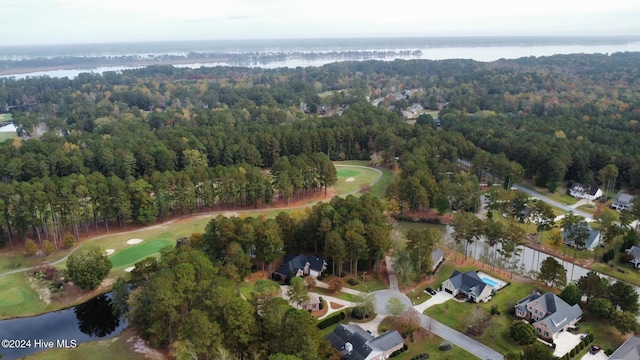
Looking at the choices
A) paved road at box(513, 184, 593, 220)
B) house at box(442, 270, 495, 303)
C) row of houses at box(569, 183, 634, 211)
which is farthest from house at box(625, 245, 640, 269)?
house at box(442, 270, 495, 303)

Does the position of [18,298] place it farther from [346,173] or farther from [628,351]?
[628,351]

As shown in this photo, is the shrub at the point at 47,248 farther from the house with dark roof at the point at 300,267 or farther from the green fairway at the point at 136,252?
the house with dark roof at the point at 300,267

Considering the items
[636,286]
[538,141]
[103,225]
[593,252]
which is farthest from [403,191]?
[103,225]

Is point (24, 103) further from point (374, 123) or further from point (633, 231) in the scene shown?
point (633, 231)

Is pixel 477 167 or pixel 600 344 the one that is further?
pixel 477 167

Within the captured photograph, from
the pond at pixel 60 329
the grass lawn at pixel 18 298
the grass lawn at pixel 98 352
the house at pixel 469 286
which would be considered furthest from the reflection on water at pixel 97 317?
the house at pixel 469 286

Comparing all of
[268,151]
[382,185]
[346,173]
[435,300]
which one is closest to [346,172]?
[346,173]
